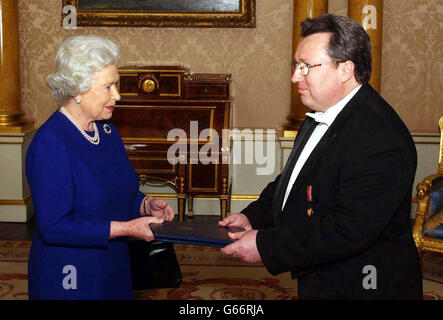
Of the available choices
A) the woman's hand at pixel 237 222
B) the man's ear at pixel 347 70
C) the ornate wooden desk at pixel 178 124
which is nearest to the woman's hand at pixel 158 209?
the woman's hand at pixel 237 222

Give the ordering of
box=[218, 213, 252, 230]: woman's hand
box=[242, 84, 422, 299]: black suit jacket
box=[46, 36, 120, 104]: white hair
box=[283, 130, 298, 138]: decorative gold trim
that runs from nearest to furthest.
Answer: box=[242, 84, 422, 299]: black suit jacket
box=[46, 36, 120, 104]: white hair
box=[218, 213, 252, 230]: woman's hand
box=[283, 130, 298, 138]: decorative gold trim

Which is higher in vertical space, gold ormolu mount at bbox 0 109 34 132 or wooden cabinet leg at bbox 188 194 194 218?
gold ormolu mount at bbox 0 109 34 132

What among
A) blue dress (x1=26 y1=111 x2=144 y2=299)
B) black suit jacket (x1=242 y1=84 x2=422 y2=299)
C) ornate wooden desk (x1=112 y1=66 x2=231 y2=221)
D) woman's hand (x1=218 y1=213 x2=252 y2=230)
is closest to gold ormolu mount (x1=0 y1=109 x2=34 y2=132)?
ornate wooden desk (x1=112 y1=66 x2=231 y2=221)

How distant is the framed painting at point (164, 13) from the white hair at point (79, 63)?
3.82m

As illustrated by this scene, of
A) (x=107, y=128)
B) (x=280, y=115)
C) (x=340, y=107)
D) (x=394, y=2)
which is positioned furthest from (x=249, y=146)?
(x=340, y=107)

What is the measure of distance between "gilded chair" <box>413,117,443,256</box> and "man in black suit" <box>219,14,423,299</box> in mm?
2172

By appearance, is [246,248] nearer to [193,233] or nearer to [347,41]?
[193,233]

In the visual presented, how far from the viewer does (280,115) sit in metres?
6.35

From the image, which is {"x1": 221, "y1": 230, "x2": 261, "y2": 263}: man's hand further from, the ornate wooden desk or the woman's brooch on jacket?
the ornate wooden desk

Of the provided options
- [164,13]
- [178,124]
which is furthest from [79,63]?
[164,13]

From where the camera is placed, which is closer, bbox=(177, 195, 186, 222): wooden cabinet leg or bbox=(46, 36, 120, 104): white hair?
bbox=(46, 36, 120, 104): white hair

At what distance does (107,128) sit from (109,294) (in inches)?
28.3

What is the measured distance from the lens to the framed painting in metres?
6.12
